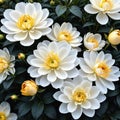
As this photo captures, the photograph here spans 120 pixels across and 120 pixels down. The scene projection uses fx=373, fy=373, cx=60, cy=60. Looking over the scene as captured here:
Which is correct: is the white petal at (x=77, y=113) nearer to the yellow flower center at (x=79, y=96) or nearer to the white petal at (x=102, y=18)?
the yellow flower center at (x=79, y=96)

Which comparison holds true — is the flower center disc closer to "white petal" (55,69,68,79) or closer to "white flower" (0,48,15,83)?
"white petal" (55,69,68,79)

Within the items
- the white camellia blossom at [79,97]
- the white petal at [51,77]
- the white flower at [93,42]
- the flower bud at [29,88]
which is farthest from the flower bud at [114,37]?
the flower bud at [29,88]

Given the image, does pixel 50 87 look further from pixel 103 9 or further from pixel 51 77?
pixel 103 9

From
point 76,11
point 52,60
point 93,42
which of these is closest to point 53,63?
point 52,60

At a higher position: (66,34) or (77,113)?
(66,34)

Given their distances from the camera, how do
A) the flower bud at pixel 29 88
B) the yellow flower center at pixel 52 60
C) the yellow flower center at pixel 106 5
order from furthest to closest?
the yellow flower center at pixel 106 5, the yellow flower center at pixel 52 60, the flower bud at pixel 29 88

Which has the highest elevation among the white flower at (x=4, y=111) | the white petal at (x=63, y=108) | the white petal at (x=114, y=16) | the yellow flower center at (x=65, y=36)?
the white petal at (x=114, y=16)

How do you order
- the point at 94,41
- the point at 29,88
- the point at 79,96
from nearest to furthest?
the point at 29,88 < the point at 79,96 < the point at 94,41

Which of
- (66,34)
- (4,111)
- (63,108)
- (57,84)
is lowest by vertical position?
(4,111)
